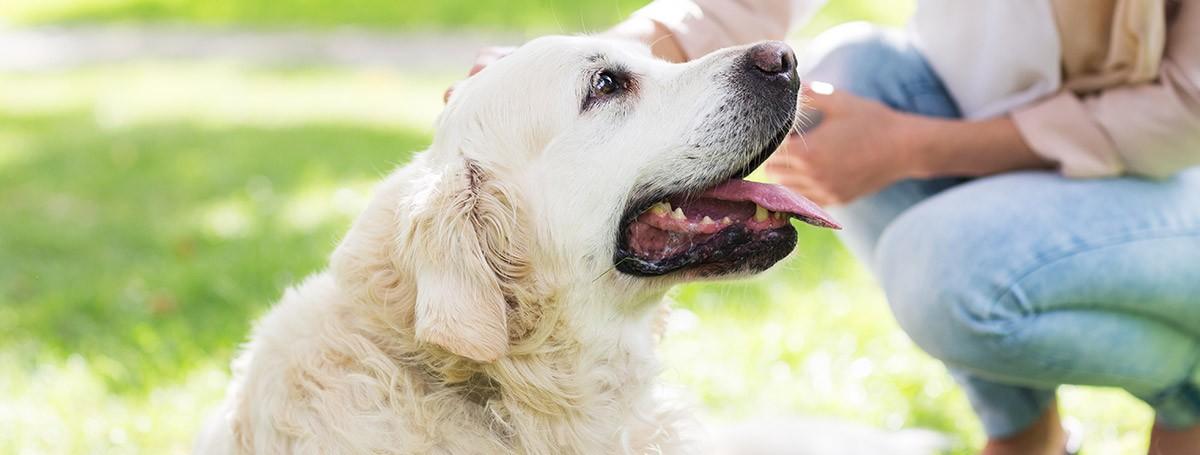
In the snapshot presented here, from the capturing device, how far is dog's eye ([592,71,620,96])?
8.75ft

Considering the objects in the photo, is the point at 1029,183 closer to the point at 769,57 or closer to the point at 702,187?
the point at 769,57

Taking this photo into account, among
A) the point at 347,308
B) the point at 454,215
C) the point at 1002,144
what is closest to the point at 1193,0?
the point at 1002,144

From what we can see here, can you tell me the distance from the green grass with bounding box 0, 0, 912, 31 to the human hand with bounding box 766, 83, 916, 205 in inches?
309

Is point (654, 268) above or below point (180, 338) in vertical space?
above

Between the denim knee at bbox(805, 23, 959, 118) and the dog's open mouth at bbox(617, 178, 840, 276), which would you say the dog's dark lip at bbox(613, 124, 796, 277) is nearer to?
the dog's open mouth at bbox(617, 178, 840, 276)

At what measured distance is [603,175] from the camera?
2578mm

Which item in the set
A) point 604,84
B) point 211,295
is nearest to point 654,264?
point 604,84

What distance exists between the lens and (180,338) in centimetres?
435

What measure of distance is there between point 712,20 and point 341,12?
33.6 feet

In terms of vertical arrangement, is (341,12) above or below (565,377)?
A: below

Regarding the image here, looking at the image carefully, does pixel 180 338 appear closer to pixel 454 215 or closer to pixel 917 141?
pixel 454 215

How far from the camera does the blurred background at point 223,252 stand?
3.84 meters

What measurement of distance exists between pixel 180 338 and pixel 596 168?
2373 millimetres

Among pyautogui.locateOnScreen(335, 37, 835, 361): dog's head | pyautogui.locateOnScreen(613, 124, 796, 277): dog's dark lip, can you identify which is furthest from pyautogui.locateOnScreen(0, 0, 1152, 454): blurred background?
pyautogui.locateOnScreen(335, 37, 835, 361): dog's head
